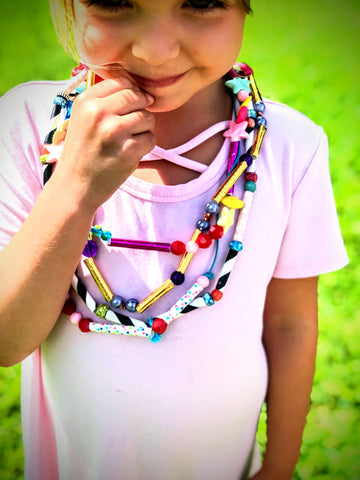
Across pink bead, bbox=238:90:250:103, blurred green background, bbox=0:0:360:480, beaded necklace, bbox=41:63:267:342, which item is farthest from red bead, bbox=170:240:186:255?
blurred green background, bbox=0:0:360:480

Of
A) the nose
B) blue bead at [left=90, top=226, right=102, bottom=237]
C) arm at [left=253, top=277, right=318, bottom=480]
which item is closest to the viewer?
the nose

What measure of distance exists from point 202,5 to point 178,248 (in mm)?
376

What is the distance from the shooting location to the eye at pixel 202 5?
645 mm

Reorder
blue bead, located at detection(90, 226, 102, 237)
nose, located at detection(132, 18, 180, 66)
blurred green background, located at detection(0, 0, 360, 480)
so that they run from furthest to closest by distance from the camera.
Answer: blurred green background, located at detection(0, 0, 360, 480)
blue bead, located at detection(90, 226, 102, 237)
nose, located at detection(132, 18, 180, 66)

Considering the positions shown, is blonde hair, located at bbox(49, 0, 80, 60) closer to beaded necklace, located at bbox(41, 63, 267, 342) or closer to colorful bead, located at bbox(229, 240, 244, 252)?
beaded necklace, located at bbox(41, 63, 267, 342)

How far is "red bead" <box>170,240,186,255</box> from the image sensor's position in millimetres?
783

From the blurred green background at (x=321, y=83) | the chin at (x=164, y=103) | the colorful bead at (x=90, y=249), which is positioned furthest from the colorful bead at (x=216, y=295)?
the blurred green background at (x=321, y=83)

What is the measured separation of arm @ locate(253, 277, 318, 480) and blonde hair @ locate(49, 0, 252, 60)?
22.5 inches

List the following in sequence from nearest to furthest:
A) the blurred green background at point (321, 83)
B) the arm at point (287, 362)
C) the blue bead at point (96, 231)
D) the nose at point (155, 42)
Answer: the nose at point (155, 42)
the blue bead at point (96, 231)
the arm at point (287, 362)
the blurred green background at point (321, 83)

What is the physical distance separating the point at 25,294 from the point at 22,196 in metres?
0.19

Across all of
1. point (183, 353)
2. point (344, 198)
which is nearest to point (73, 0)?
point (183, 353)

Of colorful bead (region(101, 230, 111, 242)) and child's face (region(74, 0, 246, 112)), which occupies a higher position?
child's face (region(74, 0, 246, 112))

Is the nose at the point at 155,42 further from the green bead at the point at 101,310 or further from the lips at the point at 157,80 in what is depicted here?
the green bead at the point at 101,310

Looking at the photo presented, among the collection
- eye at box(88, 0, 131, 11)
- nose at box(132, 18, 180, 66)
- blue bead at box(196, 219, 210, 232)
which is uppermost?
eye at box(88, 0, 131, 11)
